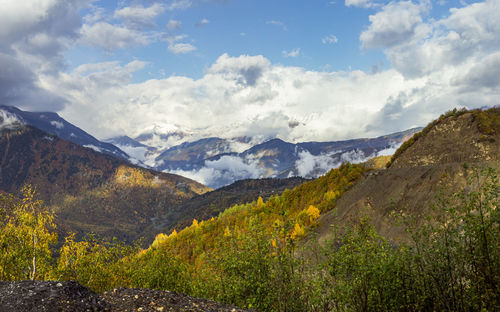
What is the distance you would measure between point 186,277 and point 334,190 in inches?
4854

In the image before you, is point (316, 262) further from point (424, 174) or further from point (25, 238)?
point (424, 174)

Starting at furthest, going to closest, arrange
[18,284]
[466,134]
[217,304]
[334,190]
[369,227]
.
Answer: [334,190] → [466,134] → [369,227] → [217,304] → [18,284]

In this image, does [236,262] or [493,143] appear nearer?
[236,262]

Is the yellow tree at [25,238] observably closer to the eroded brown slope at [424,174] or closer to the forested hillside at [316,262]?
the forested hillside at [316,262]

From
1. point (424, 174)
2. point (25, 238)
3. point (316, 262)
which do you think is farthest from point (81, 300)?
point (424, 174)

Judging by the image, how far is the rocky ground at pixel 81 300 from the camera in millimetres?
15234

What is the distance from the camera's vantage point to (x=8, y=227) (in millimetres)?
28781

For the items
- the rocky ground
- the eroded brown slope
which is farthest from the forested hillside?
the eroded brown slope

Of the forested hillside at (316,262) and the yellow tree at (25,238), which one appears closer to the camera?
the forested hillside at (316,262)

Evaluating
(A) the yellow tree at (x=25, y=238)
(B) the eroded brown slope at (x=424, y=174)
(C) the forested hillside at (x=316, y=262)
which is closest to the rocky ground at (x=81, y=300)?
(C) the forested hillside at (x=316, y=262)

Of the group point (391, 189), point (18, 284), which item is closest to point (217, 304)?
point (18, 284)

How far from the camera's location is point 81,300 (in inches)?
642

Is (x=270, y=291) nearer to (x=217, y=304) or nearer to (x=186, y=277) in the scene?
(x=217, y=304)

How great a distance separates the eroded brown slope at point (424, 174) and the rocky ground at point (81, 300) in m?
74.5
